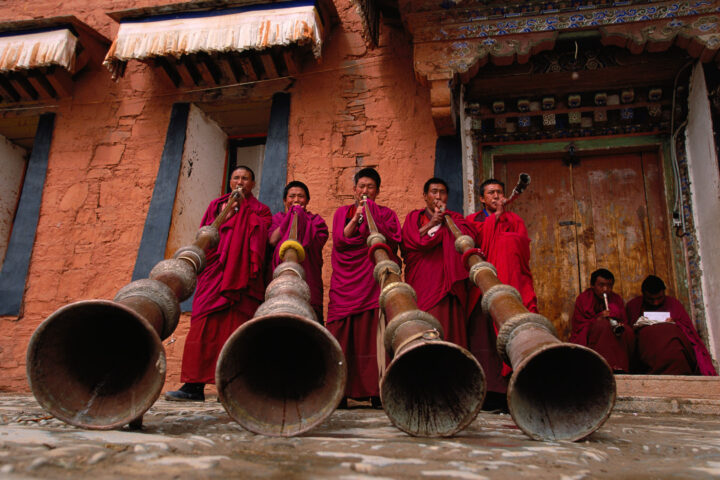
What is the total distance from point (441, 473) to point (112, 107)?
19.4 feet

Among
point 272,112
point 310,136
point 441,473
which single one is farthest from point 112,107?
point 441,473

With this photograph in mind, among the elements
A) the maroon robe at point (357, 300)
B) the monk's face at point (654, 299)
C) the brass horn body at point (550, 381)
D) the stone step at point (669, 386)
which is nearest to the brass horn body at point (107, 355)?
the brass horn body at point (550, 381)

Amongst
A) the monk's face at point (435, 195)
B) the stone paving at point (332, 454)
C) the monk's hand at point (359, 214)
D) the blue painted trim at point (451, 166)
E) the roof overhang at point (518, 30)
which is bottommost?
the stone paving at point (332, 454)

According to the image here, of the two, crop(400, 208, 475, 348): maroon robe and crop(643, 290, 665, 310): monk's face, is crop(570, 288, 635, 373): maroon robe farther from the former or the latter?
crop(400, 208, 475, 348): maroon robe

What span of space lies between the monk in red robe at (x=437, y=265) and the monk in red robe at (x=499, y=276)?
9 cm

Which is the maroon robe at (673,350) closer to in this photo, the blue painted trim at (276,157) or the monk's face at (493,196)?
the monk's face at (493,196)

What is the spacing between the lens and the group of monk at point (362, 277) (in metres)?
3.38

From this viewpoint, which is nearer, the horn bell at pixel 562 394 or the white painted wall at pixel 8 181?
the horn bell at pixel 562 394

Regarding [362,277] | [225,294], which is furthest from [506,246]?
[225,294]

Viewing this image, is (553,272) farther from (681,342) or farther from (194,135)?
(194,135)

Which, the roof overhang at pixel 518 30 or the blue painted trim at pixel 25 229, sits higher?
the roof overhang at pixel 518 30

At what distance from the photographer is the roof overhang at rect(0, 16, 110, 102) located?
5453mm

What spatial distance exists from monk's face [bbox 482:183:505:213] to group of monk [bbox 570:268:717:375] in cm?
130

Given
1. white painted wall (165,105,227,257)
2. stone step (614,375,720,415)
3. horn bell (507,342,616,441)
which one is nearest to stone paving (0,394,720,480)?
horn bell (507,342,616,441)
